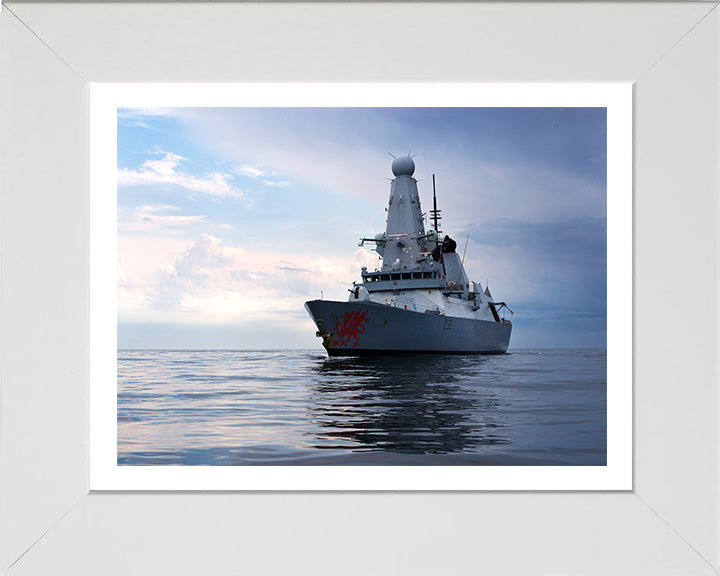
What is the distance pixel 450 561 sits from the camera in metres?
2.09

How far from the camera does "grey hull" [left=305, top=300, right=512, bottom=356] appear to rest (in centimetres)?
1224

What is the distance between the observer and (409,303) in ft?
43.9

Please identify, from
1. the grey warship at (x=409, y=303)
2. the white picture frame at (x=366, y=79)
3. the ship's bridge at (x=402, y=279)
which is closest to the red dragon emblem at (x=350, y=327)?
the grey warship at (x=409, y=303)

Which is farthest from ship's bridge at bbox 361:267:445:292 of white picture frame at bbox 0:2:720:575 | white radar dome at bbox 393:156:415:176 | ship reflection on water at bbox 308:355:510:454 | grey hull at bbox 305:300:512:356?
white picture frame at bbox 0:2:720:575

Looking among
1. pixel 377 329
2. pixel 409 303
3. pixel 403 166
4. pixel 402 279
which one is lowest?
pixel 377 329

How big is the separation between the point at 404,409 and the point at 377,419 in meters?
0.42

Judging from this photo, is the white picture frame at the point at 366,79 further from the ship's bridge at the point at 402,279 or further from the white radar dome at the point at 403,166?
the white radar dome at the point at 403,166

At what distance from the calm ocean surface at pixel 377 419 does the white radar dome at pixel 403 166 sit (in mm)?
4982

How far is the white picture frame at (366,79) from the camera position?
1861 mm

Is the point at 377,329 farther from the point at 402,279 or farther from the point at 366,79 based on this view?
the point at 366,79

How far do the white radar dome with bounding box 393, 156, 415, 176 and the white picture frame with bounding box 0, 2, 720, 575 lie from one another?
13.7 meters

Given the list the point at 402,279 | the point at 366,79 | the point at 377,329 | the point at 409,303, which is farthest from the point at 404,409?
the point at 402,279
